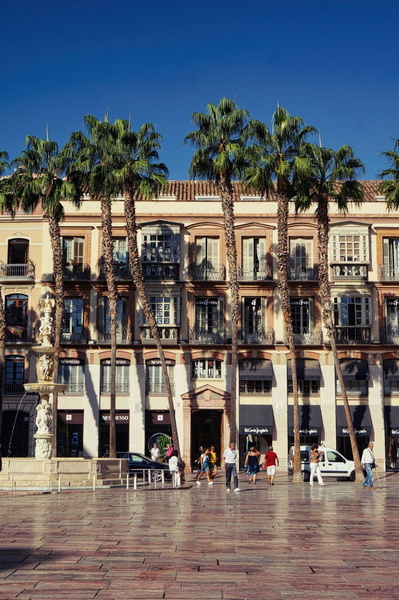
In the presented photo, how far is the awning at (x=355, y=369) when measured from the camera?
4681 centimetres

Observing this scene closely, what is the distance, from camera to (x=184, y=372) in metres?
47.2

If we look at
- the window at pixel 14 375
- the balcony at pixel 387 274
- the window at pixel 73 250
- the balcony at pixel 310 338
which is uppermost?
the window at pixel 73 250

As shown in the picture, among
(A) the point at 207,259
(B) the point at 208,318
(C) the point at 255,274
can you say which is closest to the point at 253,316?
(C) the point at 255,274

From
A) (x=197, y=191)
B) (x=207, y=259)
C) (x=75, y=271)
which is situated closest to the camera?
(x=75, y=271)

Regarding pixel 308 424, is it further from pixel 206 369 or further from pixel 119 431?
pixel 119 431

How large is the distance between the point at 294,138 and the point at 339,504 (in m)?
21.3

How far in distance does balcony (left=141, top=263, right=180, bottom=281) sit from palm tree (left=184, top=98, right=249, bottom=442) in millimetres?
6534

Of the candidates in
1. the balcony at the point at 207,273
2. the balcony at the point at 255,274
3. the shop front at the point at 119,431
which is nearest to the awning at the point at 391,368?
the balcony at the point at 255,274

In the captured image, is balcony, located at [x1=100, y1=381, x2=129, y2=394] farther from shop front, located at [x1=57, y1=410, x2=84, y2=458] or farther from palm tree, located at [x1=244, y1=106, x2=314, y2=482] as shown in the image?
palm tree, located at [x1=244, y1=106, x2=314, y2=482]

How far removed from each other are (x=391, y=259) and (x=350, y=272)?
277 cm

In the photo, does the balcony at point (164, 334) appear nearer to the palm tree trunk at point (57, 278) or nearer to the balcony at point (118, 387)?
the balcony at point (118, 387)

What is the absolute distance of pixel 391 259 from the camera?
4853cm

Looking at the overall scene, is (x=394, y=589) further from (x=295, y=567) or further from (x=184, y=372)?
(x=184, y=372)

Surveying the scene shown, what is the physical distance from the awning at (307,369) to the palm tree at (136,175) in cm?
867
